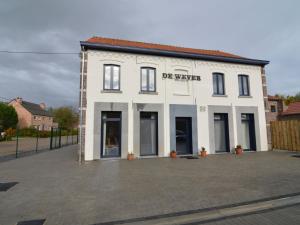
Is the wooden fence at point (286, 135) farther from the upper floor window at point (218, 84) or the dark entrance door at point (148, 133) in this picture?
the dark entrance door at point (148, 133)

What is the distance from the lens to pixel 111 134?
11250mm

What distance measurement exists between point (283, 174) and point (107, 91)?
916 cm

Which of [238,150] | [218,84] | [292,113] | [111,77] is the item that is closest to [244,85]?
[218,84]

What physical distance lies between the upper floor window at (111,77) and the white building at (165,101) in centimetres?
6

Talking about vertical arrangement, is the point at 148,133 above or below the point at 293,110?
below

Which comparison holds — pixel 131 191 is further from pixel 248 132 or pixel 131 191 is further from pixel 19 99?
pixel 19 99

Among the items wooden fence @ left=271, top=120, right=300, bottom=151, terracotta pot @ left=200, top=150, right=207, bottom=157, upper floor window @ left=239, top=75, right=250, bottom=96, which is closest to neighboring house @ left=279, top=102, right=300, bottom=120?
wooden fence @ left=271, top=120, right=300, bottom=151

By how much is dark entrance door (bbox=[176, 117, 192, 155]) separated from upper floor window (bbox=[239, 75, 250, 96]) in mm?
4702

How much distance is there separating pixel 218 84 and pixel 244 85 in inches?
84.8

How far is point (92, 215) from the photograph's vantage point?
12.9ft

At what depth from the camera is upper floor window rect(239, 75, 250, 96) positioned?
45.2ft

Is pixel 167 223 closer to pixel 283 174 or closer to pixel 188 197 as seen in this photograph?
pixel 188 197

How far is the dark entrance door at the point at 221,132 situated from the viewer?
13.0 m

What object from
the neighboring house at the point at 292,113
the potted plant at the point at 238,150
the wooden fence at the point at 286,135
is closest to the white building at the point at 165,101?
the potted plant at the point at 238,150
